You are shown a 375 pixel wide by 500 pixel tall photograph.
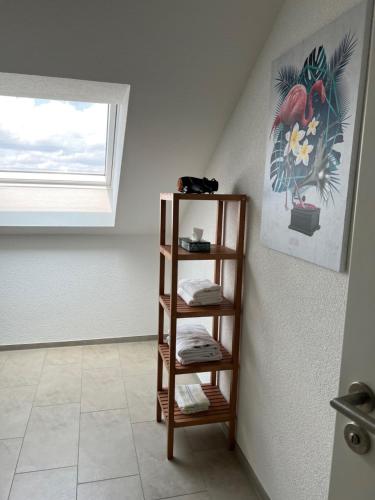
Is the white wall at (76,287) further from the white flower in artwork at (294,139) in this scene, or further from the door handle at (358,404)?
the door handle at (358,404)

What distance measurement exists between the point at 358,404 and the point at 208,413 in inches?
57.5

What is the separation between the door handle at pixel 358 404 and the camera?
2.21 ft

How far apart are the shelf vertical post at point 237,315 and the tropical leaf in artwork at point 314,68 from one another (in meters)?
0.65

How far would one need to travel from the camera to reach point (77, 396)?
2.52 meters

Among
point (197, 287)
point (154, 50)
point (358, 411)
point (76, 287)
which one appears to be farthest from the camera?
point (76, 287)

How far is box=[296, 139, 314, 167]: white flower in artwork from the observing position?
4.32 feet

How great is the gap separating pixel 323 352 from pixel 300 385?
217 mm

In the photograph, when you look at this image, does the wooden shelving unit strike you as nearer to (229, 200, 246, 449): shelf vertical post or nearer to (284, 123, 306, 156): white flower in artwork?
(229, 200, 246, 449): shelf vertical post

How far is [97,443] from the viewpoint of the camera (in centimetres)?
207

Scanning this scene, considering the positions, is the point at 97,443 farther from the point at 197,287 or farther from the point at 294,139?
the point at 294,139

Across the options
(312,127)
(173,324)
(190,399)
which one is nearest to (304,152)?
(312,127)

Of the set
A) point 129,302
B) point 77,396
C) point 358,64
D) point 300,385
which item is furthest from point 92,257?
point 358,64

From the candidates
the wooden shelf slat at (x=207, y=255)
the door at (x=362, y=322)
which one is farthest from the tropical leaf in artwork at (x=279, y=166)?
the door at (x=362, y=322)

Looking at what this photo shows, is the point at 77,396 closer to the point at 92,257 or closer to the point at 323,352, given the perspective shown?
the point at 92,257
